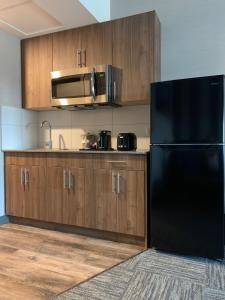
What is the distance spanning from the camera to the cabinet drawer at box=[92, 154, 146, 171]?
238cm

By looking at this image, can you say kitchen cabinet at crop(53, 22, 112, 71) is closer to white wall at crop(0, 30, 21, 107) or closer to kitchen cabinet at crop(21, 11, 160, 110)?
kitchen cabinet at crop(21, 11, 160, 110)

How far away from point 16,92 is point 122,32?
156 cm

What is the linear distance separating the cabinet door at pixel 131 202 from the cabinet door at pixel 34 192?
0.97 m

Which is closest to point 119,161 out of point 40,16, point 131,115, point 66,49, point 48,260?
point 131,115

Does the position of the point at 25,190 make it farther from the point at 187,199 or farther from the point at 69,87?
the point at 187,199

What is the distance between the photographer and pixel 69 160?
8.90 ft

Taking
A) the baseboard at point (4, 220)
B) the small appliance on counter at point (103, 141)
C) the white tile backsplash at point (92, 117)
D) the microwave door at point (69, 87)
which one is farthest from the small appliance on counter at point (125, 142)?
the baseboard at point (4, 220)

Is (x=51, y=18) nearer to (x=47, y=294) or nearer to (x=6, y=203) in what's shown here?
(x=6, y=203)

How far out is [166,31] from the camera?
2842mm

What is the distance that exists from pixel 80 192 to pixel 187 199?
3.70 feet

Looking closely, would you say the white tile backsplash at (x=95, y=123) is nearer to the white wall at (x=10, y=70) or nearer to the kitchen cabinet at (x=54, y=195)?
the white wall at (x=10, y=70)

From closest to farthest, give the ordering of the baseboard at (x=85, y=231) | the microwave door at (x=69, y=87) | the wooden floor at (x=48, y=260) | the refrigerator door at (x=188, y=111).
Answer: the wooden floor at (x=48, y=260) → the refrigerator door at (x=188, y=111) → the baseboard at (x=85, y=231) → the microwave door at (x=69, y=87)

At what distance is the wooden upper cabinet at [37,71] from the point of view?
3.10m

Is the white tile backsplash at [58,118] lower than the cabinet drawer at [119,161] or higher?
higher
